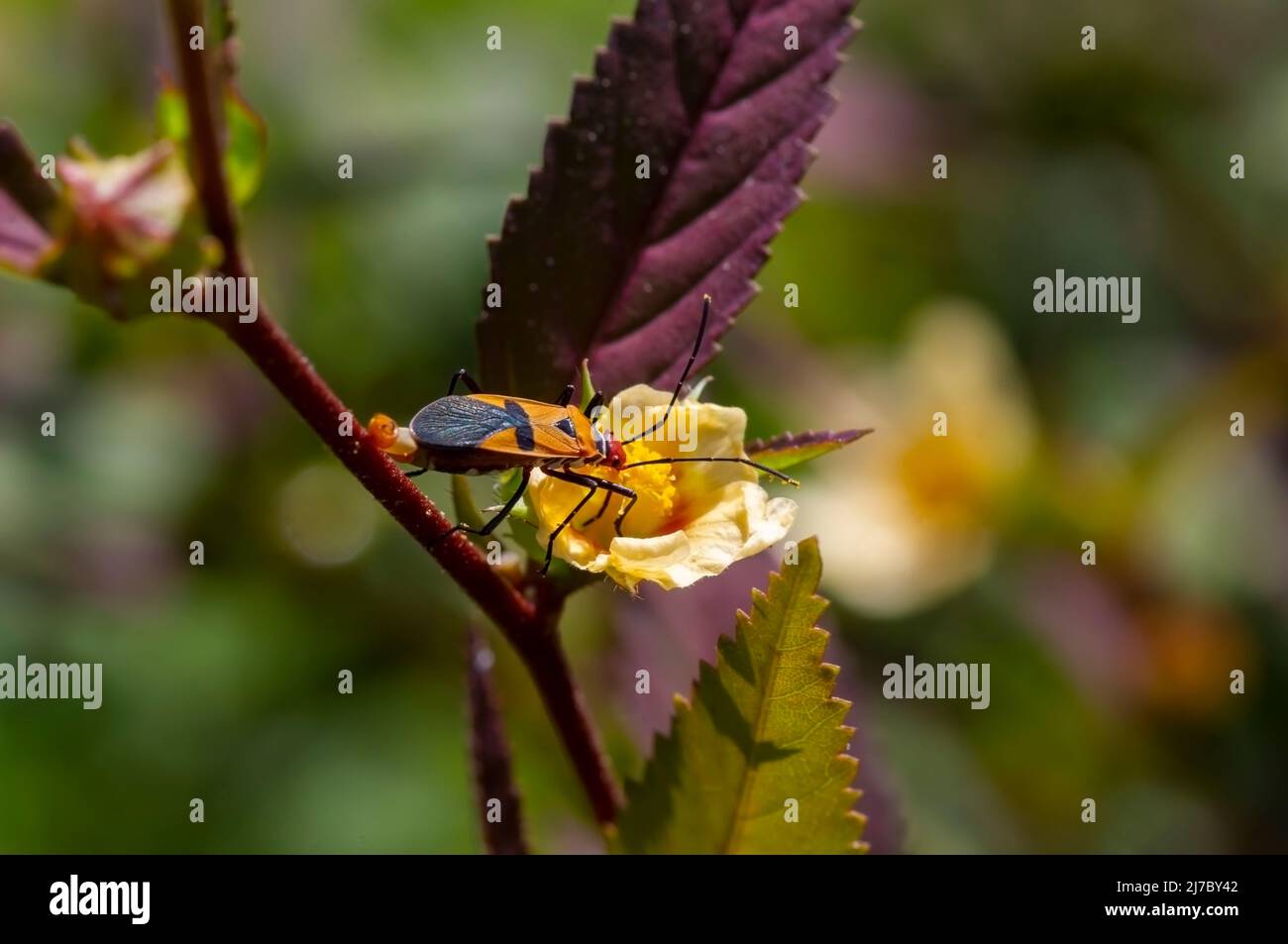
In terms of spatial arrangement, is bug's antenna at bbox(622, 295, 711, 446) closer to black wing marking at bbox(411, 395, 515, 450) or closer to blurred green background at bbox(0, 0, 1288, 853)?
black wing marking at bbox(411, 395, 515, 450)

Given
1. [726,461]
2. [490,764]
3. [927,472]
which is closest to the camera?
[726,461]

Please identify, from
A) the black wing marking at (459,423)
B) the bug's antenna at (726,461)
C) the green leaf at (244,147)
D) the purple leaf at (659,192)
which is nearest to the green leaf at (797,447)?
the bug's antenna at (726,461)

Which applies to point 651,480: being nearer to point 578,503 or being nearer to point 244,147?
point 578,503

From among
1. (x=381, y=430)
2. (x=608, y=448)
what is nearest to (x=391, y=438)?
(x=381, y=430)

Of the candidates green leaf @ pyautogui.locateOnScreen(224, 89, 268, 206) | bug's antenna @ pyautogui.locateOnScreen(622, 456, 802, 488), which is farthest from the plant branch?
green leaf @ pyautogui.locateOnScreen(224, 89, 268, 206)

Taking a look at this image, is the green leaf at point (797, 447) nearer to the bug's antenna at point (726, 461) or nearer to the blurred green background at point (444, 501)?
the bug's antenna at point (726, 461)
